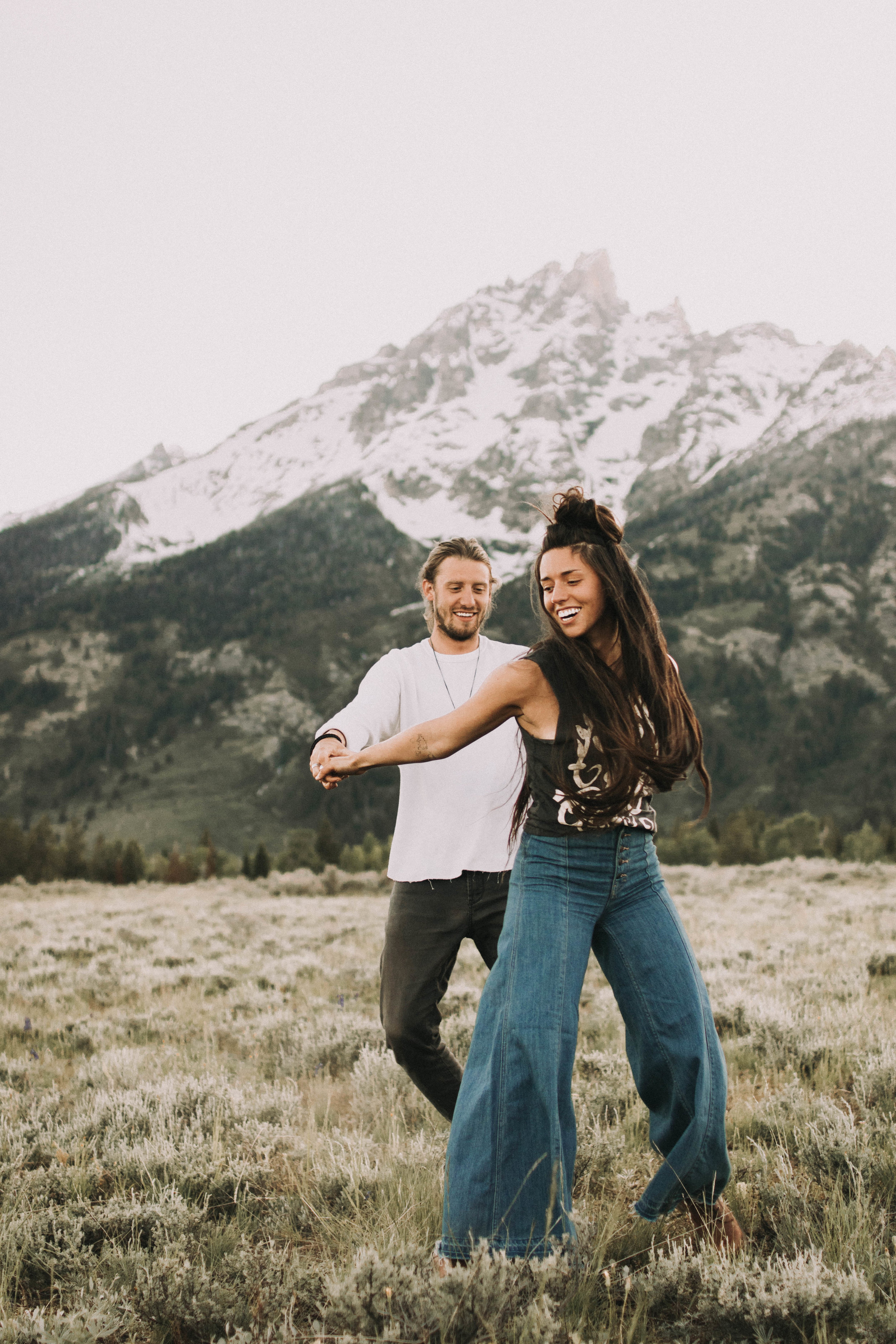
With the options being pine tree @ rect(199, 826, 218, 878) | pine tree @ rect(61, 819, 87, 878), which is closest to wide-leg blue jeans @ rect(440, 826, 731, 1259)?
pine tree @ rect(199, 826, 218, 878)

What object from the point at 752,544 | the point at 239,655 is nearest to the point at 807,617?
the point at 752,544

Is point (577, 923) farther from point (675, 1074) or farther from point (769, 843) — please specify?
→ point (769, 843)

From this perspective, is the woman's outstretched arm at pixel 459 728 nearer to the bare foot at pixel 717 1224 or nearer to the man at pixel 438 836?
the man at pixel 438 836

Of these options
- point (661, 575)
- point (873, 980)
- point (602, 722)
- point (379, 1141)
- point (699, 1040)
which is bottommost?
point (873, 980)

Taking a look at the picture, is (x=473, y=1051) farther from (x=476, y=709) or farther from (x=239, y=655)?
(x=239, y=655)

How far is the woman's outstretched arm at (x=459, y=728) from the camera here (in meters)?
2.66

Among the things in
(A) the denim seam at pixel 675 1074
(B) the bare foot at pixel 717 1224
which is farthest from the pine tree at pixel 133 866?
(A) the denim seam at pixel 675 1074

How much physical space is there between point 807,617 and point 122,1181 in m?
186

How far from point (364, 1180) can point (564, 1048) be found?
4.42 feet

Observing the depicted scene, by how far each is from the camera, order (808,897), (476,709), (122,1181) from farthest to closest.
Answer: (808,897) → (122,1181) → (476,709)

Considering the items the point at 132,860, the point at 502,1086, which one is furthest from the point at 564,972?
the point at 132,860

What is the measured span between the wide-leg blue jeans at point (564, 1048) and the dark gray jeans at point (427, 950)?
0.85 meters

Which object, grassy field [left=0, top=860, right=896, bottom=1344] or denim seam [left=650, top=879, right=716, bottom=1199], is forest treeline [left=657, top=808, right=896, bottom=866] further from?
denim seam [left=650, top=879, right=716, bottom=1199]

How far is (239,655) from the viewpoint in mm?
197250
